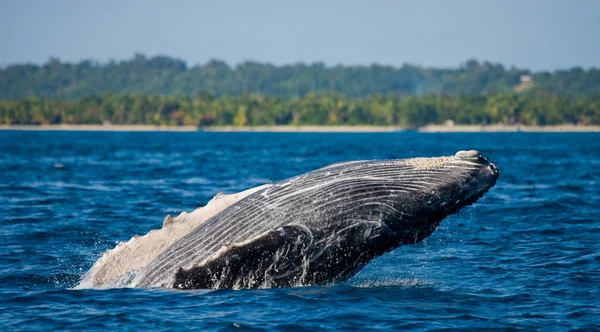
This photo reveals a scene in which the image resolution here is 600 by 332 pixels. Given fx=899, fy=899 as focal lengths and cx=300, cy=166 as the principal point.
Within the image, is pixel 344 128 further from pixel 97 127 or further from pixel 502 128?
pixel 97 127

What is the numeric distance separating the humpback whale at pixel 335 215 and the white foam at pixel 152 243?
14.1 inches

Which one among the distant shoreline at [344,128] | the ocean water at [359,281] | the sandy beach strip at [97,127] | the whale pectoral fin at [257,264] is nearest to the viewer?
the whale pectoral fin at [257,264]

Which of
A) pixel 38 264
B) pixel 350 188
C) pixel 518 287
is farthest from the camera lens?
pixel 38 264

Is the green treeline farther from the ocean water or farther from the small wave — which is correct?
the small wave

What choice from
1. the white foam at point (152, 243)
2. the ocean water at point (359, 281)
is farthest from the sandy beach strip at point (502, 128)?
the white foam at point (152, 243)

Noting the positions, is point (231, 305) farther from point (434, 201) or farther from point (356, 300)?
point (434, 201)

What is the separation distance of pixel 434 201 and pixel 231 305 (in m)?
2.18

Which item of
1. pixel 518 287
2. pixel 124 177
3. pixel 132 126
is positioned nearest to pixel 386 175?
pixel 518 287

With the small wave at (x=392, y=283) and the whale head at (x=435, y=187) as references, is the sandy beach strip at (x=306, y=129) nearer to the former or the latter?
the small wave at (x=392, y=283)

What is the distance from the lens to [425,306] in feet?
29.6

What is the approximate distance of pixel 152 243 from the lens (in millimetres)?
8906

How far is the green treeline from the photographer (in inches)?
6688

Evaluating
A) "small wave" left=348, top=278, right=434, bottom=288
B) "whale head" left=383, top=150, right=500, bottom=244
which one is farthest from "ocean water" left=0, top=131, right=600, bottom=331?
"whale head" left=383, top=150, right=500, bottom=244

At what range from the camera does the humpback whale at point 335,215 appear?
8.05 metres
